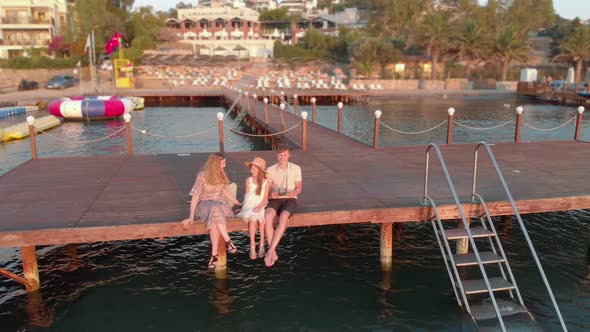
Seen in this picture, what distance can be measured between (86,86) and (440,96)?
38.1m

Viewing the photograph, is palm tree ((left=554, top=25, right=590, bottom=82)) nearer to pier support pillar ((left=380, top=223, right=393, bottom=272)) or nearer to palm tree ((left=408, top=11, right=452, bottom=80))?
palm tree ((left=408, top=11, right=452, bottom=80))

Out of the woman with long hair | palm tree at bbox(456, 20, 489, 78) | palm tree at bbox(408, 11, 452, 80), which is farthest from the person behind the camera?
palm tree at bbox(408, 11, 452, 80)

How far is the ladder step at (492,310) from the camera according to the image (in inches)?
292

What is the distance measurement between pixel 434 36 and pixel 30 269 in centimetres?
5515

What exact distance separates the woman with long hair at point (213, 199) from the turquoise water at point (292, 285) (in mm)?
1448

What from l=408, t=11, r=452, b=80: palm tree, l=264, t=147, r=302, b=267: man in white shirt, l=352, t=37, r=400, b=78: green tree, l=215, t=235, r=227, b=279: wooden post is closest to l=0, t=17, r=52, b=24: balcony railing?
l=352, t=37, r=400, b=78: green tree

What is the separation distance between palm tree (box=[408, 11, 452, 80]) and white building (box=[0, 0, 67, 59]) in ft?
156

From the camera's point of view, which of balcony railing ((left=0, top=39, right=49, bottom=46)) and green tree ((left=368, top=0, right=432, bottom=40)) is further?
green tree ((left=368, top=0, right=432, bottom=40))

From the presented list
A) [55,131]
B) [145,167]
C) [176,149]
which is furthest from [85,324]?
[55,131]

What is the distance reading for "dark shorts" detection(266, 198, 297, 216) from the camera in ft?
26.3

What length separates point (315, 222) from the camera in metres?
8.27

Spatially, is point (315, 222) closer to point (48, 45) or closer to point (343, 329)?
point (343, 329)

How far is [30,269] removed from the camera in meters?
8.43

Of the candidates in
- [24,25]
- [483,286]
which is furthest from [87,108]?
[24,25]
